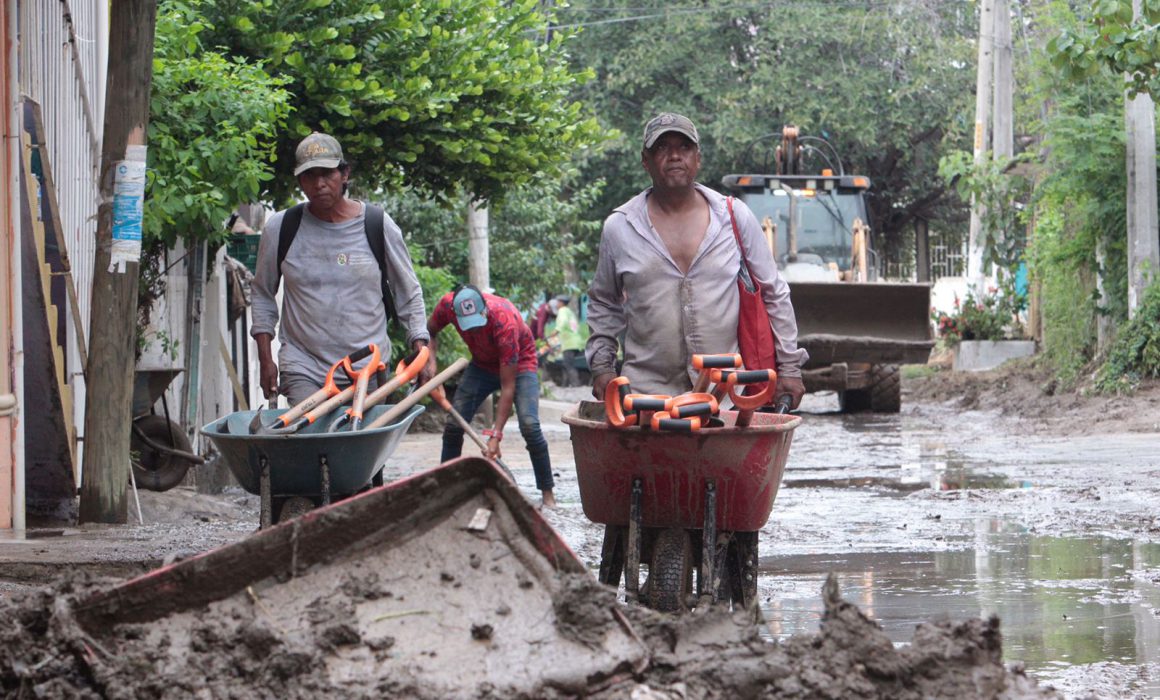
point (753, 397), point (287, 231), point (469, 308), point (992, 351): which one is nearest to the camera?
point (753, 397)

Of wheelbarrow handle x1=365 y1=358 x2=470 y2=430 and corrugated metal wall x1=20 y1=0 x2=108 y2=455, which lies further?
corrugated metal wall x1=20 y1=0 x2=108 y2=455

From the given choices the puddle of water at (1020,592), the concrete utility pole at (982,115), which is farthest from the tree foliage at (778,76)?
the puddle of water at (1020,592)

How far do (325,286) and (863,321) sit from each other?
1284 cm

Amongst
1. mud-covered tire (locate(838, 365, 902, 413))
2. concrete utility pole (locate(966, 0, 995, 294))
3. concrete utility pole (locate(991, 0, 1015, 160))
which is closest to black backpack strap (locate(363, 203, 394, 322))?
mud-covered tire (locate(838, 365, 902, 413))

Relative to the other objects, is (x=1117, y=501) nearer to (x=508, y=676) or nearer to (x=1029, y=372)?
(x=508, y=676)

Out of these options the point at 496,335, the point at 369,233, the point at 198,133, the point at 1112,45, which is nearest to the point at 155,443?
the point at 198,133

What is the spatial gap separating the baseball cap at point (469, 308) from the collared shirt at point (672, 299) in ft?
10.2

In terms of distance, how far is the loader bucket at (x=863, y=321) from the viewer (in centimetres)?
1867

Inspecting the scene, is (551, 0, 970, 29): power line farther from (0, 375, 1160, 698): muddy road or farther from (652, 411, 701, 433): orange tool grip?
(652, 411, 701, 433): orange tool grip

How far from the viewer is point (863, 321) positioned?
19.2 meters

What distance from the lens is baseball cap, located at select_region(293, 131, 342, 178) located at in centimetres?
691

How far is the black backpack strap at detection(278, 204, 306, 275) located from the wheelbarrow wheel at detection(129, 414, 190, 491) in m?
3.20

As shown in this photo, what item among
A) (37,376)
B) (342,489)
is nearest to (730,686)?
(342,489)

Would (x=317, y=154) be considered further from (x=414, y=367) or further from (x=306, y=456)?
(x=306, y=456)
